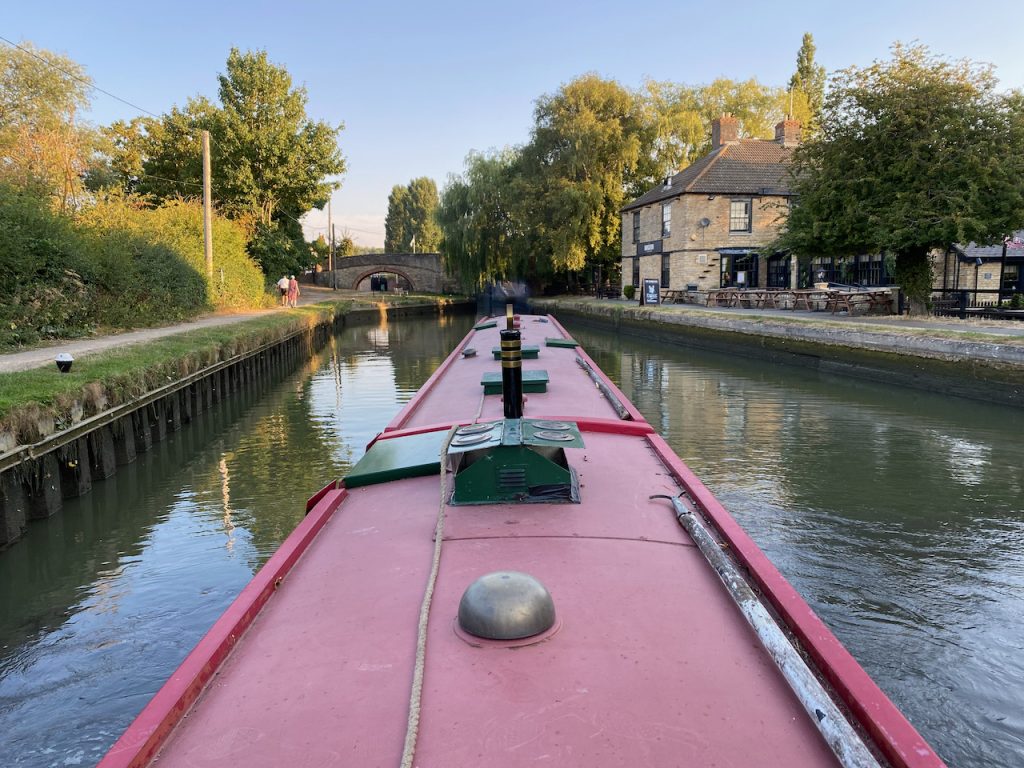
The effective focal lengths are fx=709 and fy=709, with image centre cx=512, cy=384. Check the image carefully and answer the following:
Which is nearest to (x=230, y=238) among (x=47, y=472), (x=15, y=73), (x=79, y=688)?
(x=15, y=73)

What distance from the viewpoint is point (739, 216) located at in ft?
93.0

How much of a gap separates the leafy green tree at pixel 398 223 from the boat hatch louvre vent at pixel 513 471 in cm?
7472

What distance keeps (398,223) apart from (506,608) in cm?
7833

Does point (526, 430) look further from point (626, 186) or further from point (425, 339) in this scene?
point (626, 186)

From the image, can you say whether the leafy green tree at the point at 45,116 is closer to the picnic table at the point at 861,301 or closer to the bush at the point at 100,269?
the bush at the point at 100,269

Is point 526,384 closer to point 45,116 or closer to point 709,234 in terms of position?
point 709,234

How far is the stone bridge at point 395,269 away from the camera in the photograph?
51.3 metres

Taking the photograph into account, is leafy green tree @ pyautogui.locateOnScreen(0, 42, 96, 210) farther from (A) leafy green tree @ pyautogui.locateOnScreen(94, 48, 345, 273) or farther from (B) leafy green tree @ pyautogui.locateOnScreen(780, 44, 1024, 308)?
(B) leafy green tree @ pyautogui.locateOnScreen(780, 44, 1024, 308)

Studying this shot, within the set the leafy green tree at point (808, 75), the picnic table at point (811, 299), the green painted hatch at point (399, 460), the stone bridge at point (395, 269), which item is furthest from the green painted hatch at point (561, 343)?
the leafy green tree at point (808, 75)

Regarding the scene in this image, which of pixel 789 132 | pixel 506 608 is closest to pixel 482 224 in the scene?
pixel 789 132

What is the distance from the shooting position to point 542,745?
1.81 meters

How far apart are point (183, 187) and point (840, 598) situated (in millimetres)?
31533

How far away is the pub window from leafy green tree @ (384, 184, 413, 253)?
171ft

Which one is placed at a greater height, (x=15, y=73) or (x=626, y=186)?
(x=15, y=73)
